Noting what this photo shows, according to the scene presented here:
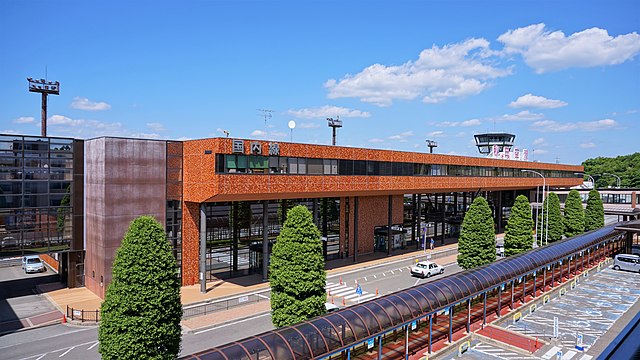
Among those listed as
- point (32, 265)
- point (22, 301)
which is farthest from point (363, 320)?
point (32, 265)

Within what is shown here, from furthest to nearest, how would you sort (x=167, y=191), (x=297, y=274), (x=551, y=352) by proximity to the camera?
(x=167, y=191), (x=551, y=352), (x=297, y=274)

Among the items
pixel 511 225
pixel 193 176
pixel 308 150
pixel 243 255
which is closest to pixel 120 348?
pixel 193 176

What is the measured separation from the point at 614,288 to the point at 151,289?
42398 mm

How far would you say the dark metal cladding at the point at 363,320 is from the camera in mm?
15875

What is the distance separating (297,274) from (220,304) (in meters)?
12.6

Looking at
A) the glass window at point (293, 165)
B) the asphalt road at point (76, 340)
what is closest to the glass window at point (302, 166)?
the glass window at point (293, 165)

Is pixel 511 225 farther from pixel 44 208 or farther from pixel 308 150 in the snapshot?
pixel 44 208

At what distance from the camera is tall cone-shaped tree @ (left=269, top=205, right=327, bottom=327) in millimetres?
22359

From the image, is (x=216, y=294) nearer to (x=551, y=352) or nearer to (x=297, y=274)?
(x=297, y=274)

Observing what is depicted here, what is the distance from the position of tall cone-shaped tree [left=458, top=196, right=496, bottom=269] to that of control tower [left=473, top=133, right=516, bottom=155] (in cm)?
7014

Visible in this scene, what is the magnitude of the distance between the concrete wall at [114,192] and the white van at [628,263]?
50.0 m

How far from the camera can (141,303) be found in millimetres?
16906

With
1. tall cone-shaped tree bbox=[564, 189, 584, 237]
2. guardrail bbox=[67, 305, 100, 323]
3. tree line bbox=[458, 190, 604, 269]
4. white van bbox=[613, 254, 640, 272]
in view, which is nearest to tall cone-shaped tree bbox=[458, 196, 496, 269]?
tree line bbox=[458, 190, 604, 269]

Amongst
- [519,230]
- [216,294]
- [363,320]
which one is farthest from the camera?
[519,230]
